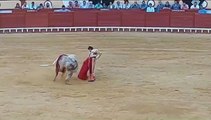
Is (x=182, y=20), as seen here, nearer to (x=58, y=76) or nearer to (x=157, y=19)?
(x=157, y=19)

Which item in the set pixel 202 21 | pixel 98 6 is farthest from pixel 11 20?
pixel 202 21

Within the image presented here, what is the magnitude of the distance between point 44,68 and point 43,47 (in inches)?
143

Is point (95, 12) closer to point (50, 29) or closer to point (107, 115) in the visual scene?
point (50, 29)

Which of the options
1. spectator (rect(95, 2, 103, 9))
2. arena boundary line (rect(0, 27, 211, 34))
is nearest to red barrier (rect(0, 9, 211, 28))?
arena boundary line (rect(0, 27, 211, 34))

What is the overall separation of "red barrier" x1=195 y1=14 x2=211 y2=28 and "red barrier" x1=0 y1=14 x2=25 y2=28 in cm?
670

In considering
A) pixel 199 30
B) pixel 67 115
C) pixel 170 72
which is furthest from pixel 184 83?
pixel 199 30

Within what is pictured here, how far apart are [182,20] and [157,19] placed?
3.19 feet

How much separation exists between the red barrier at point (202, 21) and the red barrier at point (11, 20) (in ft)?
22.0

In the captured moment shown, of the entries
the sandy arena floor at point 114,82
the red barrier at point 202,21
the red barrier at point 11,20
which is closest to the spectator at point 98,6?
the red barrier at point 11,20

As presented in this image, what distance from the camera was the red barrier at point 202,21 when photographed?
20431 mm

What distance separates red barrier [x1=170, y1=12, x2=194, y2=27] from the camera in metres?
20.6

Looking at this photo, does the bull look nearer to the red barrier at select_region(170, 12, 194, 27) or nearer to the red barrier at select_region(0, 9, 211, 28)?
→ the red barrier at select_region(0, 9, 211, 28)

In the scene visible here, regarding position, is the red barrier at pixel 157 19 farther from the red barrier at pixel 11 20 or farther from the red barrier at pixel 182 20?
the red barrier at pixel 11 20

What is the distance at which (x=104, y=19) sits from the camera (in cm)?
2094
